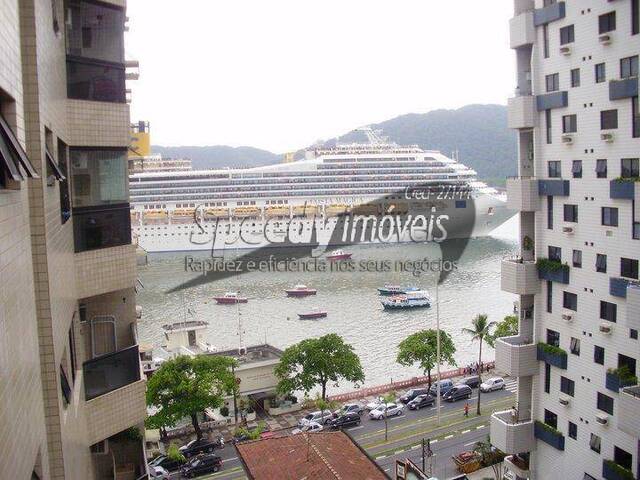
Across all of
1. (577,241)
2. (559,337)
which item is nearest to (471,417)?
(559,337)

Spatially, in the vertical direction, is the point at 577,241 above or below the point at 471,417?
above

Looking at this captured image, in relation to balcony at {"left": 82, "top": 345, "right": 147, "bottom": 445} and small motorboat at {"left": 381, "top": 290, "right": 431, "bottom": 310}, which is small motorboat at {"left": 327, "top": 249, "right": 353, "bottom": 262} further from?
balcony at {"left": 82, "top": 345, "right": 147, "bottom": 445}

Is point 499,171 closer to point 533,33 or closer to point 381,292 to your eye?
point 381,292

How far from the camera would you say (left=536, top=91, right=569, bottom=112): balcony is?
7527 mm

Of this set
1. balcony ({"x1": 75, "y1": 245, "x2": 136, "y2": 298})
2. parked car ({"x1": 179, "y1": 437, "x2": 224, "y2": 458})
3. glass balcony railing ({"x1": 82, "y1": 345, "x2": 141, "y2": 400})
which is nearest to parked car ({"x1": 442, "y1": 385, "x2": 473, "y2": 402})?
parked car ({"x1": 179, "y1": 437, "x2": 224, "y2": 458})

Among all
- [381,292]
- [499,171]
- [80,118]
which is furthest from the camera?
[499,171]

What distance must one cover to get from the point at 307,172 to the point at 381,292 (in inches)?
782

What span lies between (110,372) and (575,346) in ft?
17.1

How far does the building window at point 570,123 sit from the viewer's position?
24.5 ft

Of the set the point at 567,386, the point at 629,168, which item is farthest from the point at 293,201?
the point at 629,168

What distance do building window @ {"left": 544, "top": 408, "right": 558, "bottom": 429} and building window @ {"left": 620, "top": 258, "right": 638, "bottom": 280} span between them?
2.17m

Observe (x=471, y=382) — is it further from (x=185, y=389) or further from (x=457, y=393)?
(x=185, y=389)

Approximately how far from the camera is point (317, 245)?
45844 mm

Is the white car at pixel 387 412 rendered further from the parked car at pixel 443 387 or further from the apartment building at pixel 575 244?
the apartment building at pixel 575 244
